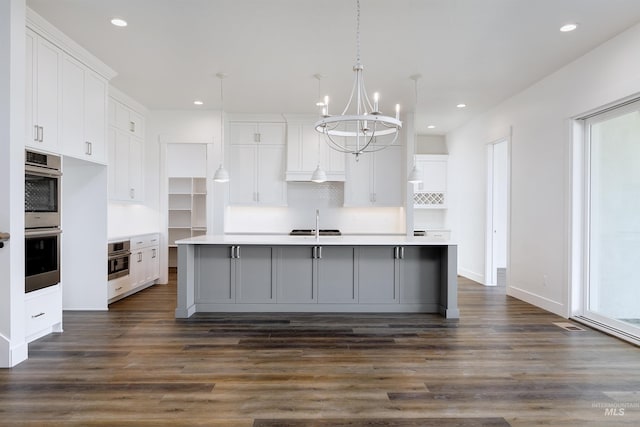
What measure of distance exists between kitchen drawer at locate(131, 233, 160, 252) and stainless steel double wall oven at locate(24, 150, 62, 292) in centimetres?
175

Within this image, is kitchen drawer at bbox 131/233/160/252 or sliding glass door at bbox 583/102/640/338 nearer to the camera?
sliding glass door at bbox 583/102/640/338

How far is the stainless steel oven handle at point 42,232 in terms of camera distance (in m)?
3.28

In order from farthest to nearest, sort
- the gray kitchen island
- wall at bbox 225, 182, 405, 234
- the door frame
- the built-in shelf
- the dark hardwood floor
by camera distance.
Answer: the built-in shelf → wall at bbox 225, 182, 405, 234 → the gray kitchen island → the door frame → the dark hardwood floor

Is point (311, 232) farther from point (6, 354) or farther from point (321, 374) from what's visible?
point (6, 354)

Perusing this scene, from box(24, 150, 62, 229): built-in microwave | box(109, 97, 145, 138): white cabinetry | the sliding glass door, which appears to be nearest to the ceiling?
box(109, 97, 145, 138): white cabinetry

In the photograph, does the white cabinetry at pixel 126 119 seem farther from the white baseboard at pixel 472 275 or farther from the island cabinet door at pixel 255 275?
the white baseboard at pixel 472 275

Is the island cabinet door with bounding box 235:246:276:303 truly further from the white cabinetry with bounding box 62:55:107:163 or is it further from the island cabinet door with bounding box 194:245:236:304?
the white cabinetry with bounding box 62:55:107:163

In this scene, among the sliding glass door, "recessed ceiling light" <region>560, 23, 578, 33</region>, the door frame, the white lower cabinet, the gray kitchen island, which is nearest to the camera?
"recessed ceiling light" <region>560, 23, 578, 33</region>

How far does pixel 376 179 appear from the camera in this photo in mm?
6598

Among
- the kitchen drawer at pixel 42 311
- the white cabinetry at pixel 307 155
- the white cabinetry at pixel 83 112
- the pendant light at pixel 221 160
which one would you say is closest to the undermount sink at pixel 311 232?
the white cabinetry at pixel 307 155

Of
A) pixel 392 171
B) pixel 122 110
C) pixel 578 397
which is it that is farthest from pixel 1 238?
pixel 392 171

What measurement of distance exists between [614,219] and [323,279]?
3162 millimetres

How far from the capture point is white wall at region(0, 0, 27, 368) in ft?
9.39

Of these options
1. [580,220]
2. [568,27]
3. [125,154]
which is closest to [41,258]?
[125,154]
